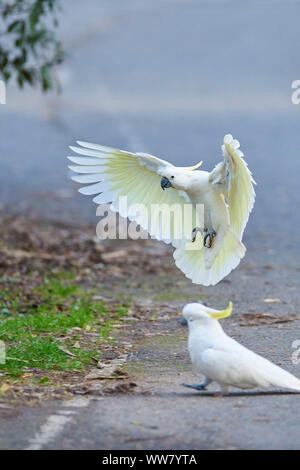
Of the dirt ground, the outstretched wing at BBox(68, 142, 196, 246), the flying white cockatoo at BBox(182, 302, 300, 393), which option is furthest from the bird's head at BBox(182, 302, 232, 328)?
the outstretched wing at BBox(68, 142, 196, 246)

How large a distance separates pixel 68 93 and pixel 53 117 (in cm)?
268

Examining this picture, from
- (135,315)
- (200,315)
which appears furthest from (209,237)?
(135,315)

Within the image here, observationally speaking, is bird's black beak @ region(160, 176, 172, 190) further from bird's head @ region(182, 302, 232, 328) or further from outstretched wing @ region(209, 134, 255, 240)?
bird's head @ region(182, 302, 232, 328)

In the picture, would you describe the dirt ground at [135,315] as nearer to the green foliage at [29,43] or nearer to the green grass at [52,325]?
the green grass at [52,325]

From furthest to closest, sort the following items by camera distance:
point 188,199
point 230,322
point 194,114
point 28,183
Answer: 1. point 194,114
2. point 28,183
3. point 230,322
4. point 188,199

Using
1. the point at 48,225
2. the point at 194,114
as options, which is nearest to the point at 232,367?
the point at 48,225

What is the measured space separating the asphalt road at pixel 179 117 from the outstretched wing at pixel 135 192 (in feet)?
3.51

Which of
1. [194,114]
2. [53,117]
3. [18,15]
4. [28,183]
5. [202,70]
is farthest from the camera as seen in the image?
[202,70]

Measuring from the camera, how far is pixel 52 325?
688cm

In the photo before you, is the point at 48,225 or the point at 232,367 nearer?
the point at 232,367

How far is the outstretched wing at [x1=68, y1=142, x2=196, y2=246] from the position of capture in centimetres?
625

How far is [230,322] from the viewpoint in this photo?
7.22 metres

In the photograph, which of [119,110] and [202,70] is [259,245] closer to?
[119,110]

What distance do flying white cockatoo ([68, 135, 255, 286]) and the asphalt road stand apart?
86cm
